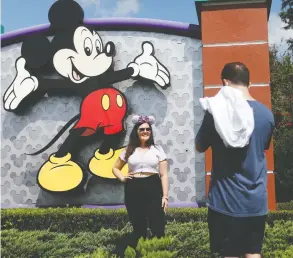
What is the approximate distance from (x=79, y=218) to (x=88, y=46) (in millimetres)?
3178

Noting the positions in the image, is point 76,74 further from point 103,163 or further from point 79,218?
point 79,218

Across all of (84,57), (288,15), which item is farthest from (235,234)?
(288,15)

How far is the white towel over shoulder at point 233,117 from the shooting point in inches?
91.8

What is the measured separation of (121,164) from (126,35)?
14.0ft

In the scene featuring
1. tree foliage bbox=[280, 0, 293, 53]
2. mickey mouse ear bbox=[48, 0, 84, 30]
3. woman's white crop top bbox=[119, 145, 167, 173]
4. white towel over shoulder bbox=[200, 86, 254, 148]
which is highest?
tree foliage bbox=[280, 0, 293, 53]

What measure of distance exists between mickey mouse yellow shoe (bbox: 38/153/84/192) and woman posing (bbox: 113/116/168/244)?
3669 millimetres

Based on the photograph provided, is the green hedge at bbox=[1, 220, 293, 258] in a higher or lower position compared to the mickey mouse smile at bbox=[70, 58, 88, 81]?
lower

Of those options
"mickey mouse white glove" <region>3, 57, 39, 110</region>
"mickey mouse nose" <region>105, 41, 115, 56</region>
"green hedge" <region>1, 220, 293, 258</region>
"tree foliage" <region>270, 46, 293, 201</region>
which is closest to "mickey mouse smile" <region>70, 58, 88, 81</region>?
"mickey mouse nose" <region>105, 41, 115, 56</region>

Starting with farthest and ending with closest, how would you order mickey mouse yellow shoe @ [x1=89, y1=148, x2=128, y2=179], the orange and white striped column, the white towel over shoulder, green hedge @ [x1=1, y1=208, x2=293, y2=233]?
mickey mouse yellow shoe @ [x1=89, y1=148, x2=128, y2=179], the orange and white striped column, green hedge @ [x1=1, y1=208, x2=293, y2=233], the white towel over shoulder

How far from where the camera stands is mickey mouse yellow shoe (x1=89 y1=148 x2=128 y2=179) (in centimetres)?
757

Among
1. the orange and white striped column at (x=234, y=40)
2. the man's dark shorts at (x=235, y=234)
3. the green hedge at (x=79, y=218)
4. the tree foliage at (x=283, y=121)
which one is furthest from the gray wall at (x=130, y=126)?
the man's dark shorts at (x=235, y=234)

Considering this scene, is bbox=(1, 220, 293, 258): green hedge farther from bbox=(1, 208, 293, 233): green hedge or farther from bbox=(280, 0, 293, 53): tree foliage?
bbox=(280, 0, 293, 53): tree foliage

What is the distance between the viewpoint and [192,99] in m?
7.67

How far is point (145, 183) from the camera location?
13.2 ft
